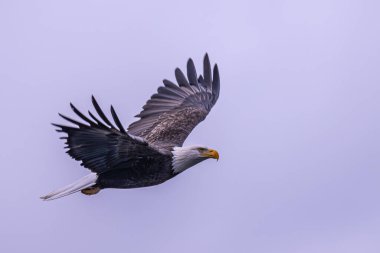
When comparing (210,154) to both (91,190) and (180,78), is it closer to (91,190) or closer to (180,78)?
(91,190)

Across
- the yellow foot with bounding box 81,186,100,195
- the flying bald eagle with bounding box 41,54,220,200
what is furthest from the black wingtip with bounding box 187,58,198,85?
the yellow foot with bounding box 81,186,100,195

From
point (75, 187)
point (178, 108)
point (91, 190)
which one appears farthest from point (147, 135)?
point (75, 187)

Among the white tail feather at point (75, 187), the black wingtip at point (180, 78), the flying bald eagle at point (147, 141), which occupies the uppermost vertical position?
the black wingtip at point (180, 78)

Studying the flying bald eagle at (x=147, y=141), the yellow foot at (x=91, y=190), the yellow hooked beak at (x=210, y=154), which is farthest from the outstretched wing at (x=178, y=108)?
the yellow foot at (x=91, y=190)

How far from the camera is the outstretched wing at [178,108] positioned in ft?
59.0

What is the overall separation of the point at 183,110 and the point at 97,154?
14.4 ft

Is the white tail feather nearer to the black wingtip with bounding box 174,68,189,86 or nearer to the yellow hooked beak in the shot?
the yellow hooked beak

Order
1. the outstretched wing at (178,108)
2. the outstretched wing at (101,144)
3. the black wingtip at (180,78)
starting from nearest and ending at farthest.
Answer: the outstretched wing at (101,144) < the outstretched wing at (178,108) < the black wingtip at (180,78)

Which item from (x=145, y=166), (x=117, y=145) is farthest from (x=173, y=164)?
(x=117, y=145)

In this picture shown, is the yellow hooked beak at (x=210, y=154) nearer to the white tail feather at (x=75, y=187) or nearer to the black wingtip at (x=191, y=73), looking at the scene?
the white tail feather at (x=75, y=187)

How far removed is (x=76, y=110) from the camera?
13250 millimetres

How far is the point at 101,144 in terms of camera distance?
14.6m

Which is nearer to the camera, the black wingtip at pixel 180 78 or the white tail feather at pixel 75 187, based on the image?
the white tail feather at pixel 75 187

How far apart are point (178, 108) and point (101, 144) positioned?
185 inches
